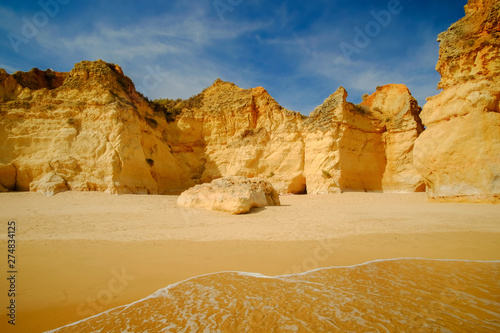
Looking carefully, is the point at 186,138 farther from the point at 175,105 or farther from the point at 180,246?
the point at 180,246

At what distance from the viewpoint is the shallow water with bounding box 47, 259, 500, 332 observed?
209 cm

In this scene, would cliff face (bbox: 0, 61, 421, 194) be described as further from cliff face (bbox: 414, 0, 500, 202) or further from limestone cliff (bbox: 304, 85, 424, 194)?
cliff face (bbox: 414, 0, 500, 202)

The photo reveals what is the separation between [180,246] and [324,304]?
10.3ft

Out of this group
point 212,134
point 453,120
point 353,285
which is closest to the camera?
point 353,285

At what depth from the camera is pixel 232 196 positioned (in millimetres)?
8859

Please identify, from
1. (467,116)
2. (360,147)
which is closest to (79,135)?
(360,147)

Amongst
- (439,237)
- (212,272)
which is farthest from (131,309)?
(439,237)

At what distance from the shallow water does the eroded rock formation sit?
531cm

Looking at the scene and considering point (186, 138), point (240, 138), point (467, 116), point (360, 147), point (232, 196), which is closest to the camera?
point (232, 196)

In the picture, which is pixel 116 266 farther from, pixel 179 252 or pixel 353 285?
pixel 353 285

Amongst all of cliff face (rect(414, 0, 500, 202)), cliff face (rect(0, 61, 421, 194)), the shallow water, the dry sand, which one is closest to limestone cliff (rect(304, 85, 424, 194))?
cliff face (rect(0, 61, 421, 194))

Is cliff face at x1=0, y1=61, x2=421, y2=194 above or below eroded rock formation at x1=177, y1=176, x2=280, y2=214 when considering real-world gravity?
above

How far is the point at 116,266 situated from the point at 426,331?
391 cm

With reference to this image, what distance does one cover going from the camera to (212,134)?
22.9 metres
